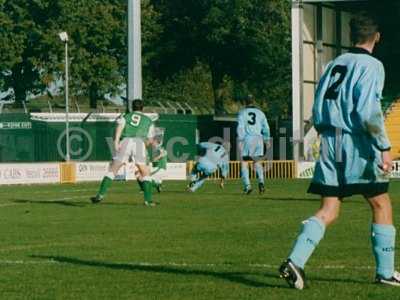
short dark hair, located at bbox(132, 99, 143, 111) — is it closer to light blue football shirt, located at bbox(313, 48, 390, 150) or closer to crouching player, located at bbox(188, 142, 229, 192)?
crouching player, located at bbox(188, 142, 229, 192)

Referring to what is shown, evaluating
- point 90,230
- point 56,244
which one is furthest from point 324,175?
point 90,230

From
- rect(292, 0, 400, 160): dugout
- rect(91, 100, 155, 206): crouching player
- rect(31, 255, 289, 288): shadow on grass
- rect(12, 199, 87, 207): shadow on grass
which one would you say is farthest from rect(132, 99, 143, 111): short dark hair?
rect(292, 0, 400, 160): dugout

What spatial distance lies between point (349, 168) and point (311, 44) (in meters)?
39.4

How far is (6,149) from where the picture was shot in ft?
150

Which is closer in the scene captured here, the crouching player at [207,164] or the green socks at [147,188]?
the green socks at [147,188]

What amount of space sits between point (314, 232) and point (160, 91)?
77.5 m

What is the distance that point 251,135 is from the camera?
26.2 meters

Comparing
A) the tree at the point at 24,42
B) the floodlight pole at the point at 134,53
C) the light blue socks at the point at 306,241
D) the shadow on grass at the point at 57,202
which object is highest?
the tree at the point at 24,42

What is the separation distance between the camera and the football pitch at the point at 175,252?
920 centimetres

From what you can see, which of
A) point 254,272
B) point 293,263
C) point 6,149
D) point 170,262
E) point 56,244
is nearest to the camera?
point 293,263

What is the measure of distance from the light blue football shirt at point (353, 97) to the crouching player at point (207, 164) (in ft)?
60.9

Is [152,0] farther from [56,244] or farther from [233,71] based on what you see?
[56,244]

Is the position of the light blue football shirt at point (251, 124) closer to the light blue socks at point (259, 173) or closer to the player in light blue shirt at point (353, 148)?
the light blue socks at point (259, 173)

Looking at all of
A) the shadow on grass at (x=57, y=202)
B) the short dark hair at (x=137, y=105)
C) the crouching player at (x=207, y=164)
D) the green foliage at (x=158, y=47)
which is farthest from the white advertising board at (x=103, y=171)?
the green foliage at (x=158, y=47)
